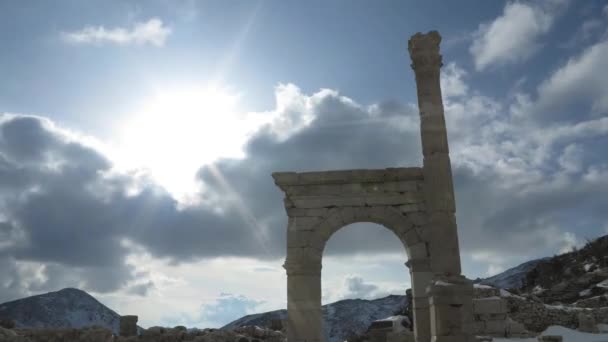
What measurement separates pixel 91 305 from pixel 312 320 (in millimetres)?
24013

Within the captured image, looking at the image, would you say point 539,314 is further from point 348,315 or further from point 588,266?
point 348,315

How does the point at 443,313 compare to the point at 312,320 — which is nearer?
the point at 443,313

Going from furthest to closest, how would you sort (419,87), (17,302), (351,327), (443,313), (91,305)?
1. (351,327)
2. (91,305)
3. (17,302)
4. (419,87)
5. (443,313)

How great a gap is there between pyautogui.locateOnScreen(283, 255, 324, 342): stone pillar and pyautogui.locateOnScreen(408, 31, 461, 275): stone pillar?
3.28 metres

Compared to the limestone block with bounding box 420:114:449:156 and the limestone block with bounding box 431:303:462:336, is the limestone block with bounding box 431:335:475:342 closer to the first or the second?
the limestone block with bounding box 431:303:462:336

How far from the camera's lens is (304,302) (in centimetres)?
1370

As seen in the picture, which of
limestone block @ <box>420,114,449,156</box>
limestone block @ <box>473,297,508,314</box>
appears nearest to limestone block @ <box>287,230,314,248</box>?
limestone block @ <box>420,114,449,156</box>

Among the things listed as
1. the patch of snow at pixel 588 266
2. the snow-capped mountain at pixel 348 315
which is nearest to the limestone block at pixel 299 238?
the snow-capped mountain at pixel 348 315

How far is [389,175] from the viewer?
14.2 meters

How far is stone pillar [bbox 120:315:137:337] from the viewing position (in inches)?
690

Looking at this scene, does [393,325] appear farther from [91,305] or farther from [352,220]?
[91,305]

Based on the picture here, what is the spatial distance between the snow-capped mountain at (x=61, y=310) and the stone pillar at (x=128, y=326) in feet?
43.3

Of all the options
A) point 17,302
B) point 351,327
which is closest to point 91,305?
point 17,302

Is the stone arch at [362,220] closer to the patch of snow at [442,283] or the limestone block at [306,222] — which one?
the limestone block at [306,222]
